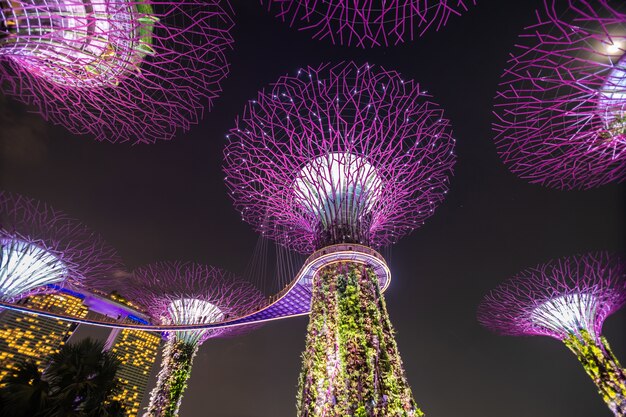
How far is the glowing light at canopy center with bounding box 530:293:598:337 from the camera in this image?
2012cm

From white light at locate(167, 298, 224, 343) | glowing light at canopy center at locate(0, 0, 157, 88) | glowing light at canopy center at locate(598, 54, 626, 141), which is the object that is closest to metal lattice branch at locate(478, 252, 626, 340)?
glowing light at canopy center at locate(598, 54, 626, 141)

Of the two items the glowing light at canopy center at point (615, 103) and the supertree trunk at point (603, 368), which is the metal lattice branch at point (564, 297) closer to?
the supertree trunk at point (603, 368)

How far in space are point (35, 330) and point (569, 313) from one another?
282 ft

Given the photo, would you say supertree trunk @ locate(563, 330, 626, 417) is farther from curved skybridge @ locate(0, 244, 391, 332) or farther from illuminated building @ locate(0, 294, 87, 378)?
illuminated building @ locate(0, 294, 87, 378)

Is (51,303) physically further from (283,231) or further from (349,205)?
(349,205)

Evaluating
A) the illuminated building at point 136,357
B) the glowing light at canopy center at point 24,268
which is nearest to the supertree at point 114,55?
the glowing light at canopy center at point 24,268

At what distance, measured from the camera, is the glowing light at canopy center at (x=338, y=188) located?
52.1 ft

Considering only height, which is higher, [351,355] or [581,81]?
[581,81]

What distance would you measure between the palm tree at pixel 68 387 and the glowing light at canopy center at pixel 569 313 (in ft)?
81.1

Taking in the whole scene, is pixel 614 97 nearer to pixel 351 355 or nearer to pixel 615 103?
pixel 615 103

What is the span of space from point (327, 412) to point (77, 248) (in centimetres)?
2007

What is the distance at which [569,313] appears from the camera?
20562mm

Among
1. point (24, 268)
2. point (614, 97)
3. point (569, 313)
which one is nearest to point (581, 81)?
point (614, 97)

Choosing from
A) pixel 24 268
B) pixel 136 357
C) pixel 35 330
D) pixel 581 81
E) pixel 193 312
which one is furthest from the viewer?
pixel 136 357
